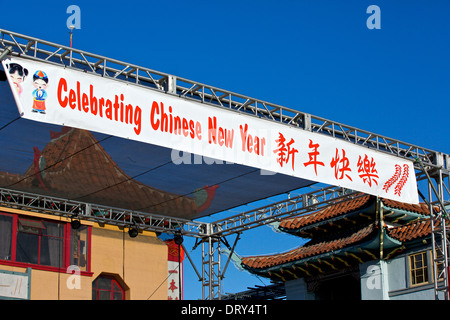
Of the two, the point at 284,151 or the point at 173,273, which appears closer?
the point at 284,151

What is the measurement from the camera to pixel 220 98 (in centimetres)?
1289

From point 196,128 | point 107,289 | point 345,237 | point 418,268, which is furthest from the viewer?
point 107,289

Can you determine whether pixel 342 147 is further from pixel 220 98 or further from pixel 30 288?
pixel 30 288

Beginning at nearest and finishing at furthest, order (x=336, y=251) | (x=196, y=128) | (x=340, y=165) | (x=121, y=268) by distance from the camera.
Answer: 1. (x=196, y=128)
2. (x=340, y=165)
3. (x=336, y=251)
4. (x=121, y=268)

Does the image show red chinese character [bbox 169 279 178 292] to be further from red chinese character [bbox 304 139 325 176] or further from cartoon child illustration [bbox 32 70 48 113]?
cartoon child illustration [bbox 32 70 48 113]

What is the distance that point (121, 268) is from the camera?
26094 millimetres

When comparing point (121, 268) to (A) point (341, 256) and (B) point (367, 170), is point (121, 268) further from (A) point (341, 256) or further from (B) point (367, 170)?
(B) point (367, 170)

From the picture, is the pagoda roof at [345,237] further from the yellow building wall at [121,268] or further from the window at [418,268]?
the yellow building wall at [121,268]

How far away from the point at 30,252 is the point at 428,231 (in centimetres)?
1247

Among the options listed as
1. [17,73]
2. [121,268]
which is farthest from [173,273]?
[17,73]

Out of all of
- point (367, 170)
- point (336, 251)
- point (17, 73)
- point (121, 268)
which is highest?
point (17, 73)

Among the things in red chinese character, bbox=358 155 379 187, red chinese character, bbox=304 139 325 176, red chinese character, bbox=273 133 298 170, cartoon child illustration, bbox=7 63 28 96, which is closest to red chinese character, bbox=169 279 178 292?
red chinese character, bbox=358 155 379 187

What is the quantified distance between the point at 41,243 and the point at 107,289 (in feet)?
→ 10.1
